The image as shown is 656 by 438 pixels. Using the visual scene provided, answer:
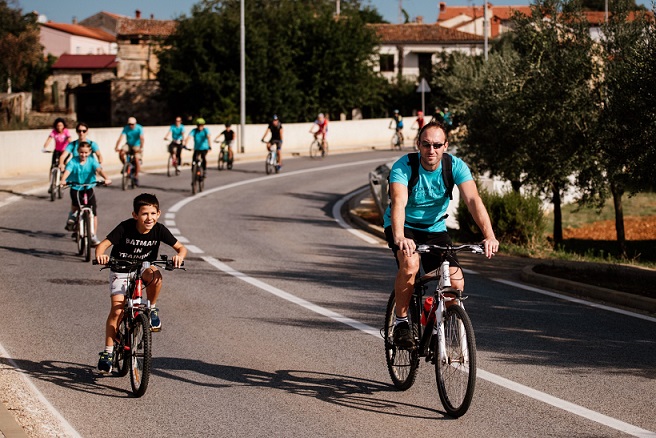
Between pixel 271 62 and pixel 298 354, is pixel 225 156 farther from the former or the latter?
pixel 298 354

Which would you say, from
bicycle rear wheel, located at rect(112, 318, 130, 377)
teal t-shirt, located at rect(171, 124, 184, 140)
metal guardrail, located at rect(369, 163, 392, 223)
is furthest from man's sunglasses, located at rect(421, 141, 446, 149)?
teal t-shirt, located at rect(171, 124, 184, 140)

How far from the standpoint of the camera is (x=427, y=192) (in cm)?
718

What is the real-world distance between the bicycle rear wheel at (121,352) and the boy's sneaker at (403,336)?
198cm

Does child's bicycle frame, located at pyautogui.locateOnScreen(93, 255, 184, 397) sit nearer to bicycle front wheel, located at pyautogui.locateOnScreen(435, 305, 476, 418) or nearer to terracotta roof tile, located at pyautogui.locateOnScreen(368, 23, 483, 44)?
bicycle front wheel, located at pyautogui.locateOnScreen(435, 305, 476, 418)

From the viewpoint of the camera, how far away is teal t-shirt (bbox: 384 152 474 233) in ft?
23.3

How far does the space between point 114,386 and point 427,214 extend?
8.92 ft

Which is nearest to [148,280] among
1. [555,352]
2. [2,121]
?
[555,352]

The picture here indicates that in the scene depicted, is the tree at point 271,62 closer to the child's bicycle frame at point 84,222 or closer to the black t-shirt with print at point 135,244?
the child's bicycle frame at point 84,222

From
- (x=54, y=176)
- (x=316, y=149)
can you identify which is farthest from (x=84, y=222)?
(x=316, y=149)

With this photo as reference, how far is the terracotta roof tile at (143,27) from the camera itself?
9256cm

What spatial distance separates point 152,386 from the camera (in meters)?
8.02

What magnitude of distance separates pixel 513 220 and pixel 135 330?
1397cm

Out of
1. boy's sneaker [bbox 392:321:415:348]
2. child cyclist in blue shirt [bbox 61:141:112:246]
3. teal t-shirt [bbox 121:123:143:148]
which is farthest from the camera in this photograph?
teal t-shirt [bbox 121:123:143:148]

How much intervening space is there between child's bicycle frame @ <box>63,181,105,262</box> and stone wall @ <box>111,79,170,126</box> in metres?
54.7
